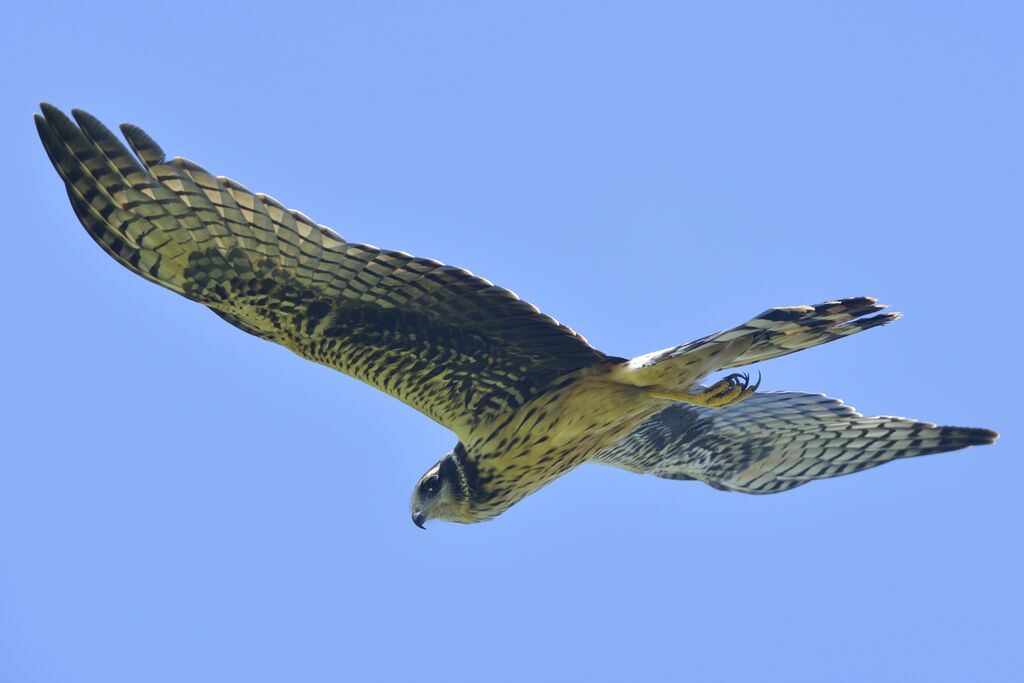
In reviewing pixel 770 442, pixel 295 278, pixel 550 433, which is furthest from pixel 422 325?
pixel 770 442

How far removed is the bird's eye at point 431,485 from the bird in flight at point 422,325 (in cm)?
1

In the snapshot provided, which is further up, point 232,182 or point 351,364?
point 232,182

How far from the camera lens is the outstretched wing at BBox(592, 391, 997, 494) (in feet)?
40.5

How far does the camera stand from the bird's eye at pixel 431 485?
11.5 metres

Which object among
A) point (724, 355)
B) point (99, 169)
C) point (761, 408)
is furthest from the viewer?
point (761, 408)

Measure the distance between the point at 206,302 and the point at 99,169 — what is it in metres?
1.10

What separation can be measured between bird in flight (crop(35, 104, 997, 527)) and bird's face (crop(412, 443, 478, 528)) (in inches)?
0.5

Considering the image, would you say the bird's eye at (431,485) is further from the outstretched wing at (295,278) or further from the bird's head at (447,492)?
the outstretched wing at (295,278)

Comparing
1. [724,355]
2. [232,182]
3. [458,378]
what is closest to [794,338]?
[724,355]

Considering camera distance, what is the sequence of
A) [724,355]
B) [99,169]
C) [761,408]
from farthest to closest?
1. [761,408]
2. [724,355]
3. [99,169]

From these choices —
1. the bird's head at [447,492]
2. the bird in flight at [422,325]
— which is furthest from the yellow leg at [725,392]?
the bird's head at [447,492]

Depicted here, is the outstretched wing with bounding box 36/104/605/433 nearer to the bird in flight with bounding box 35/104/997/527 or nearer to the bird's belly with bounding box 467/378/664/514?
the bird in flight with bounding box 35/104/997/527

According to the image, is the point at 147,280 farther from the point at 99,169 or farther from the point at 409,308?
the point at 409,308

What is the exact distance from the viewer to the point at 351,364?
1038cm
